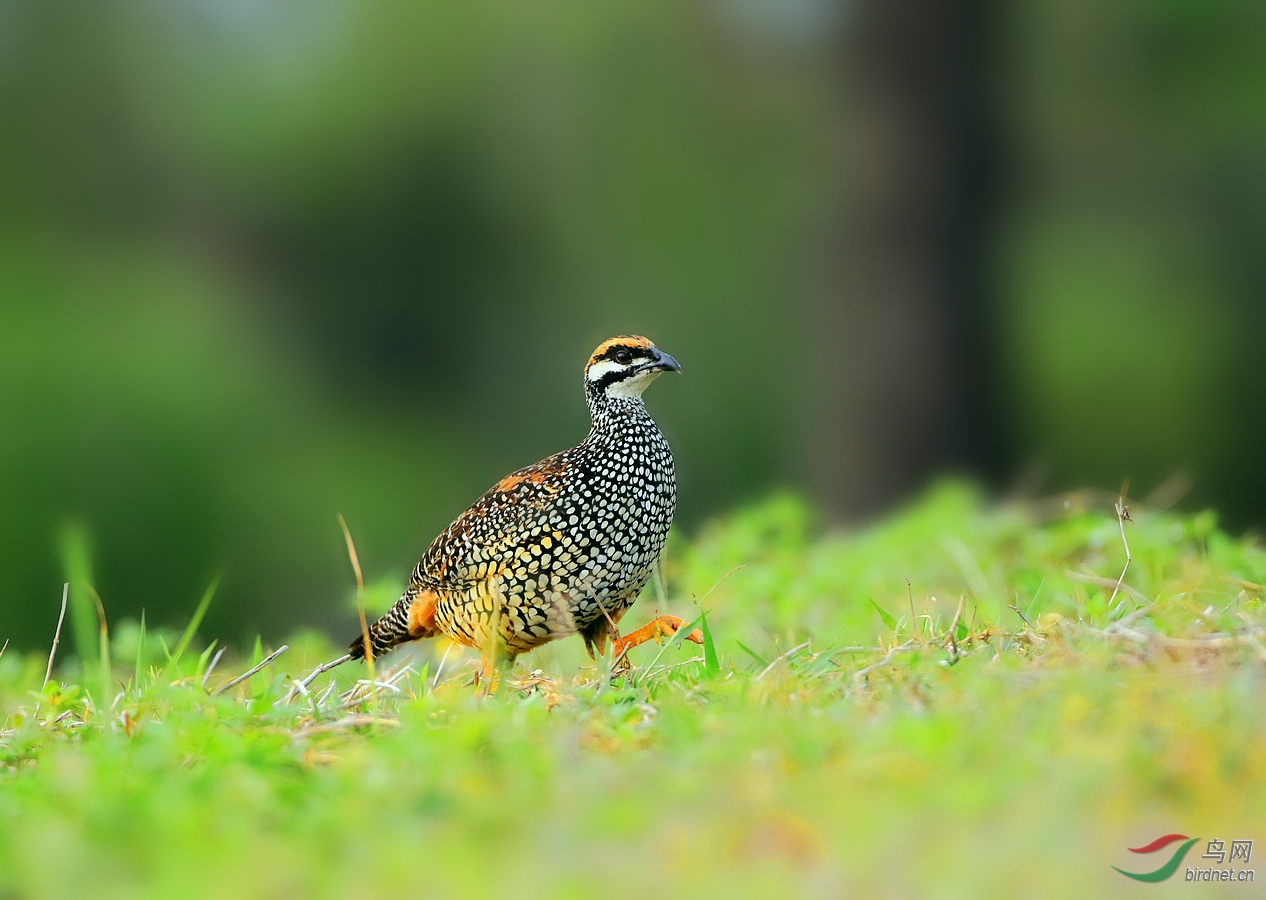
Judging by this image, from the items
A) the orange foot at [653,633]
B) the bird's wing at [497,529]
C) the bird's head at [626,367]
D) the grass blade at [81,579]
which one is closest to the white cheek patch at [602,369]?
the bird's head at [626,367]

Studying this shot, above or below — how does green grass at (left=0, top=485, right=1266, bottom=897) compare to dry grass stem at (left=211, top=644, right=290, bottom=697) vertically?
above

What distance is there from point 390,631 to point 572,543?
1.21 meters

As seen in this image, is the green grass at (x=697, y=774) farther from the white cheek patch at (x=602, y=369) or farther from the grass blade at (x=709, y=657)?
the white cheek patch at (x=602, y=369)

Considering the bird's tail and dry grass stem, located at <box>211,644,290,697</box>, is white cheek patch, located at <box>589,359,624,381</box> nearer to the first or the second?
the bird's tail

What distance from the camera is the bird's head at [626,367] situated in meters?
5.49

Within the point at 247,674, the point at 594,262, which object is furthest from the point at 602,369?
the point at 594,262

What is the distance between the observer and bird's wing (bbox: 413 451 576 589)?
5.04 m

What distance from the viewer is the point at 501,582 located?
5.02 meters

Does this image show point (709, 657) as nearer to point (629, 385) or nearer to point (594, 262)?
point (629, 385)

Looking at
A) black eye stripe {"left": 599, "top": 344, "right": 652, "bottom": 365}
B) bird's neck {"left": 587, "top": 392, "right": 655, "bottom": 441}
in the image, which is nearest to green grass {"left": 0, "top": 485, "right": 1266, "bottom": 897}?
bird's neck {"left": 587, "top": 392, "right": 655, "bottom": 441}

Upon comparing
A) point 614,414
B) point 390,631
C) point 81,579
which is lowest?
point 390,631

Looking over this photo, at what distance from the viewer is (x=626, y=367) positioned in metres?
5.51

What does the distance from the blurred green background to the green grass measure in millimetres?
8396

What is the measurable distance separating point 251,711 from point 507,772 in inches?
45.4
